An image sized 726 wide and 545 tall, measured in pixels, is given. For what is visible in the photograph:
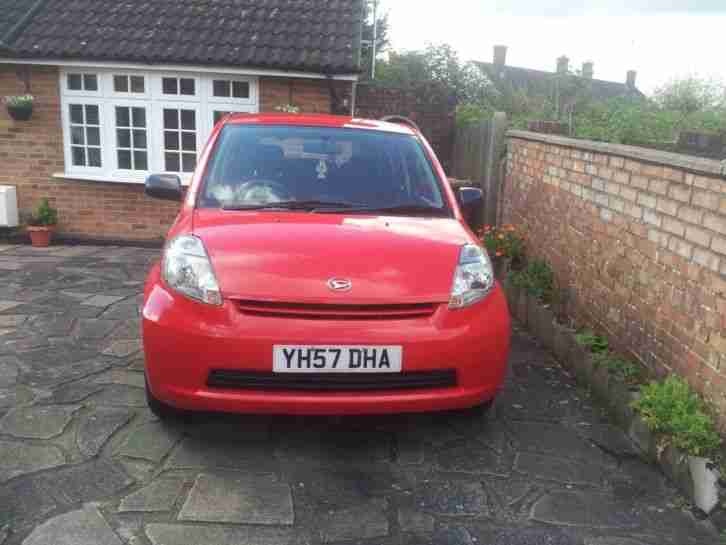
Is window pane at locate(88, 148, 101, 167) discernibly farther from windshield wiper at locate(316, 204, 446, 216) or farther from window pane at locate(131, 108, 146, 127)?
windshield wiper at locate(316, 204, 446, 216)

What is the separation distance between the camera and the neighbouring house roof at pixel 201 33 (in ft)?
29.2

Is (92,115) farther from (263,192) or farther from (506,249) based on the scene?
(263,192)

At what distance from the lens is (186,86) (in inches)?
364

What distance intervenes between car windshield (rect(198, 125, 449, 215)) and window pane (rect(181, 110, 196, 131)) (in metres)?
5.32

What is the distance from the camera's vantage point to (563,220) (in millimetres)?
5391

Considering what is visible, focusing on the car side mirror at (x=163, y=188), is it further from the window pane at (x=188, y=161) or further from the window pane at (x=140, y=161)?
the window pane at (x=140, y=161)

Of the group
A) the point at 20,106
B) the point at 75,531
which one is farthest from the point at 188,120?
the point at 75,531

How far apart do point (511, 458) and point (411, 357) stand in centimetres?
88

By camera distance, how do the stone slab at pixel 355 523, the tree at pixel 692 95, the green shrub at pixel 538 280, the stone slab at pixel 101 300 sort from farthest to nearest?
the tree at pixel 692 95 → the stone slab at pixel 101 300 → the green shrub at pixel 538 280 → the stone slab at pixel 355 523

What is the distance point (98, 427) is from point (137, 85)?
687 cm

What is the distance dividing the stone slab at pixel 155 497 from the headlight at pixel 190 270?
83 cm

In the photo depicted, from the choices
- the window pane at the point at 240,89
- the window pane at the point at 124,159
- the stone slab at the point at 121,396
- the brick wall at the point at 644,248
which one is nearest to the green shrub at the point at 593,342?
the brick wall at the point at 644,248

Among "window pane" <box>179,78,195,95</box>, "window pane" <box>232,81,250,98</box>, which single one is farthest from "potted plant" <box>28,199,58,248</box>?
"window pane" <box>232,81,250,98</box>

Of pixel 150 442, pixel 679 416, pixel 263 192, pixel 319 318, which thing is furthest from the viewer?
pixel 263 192
